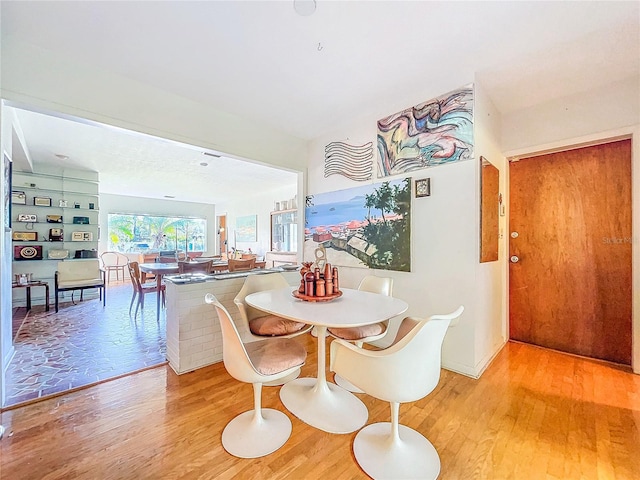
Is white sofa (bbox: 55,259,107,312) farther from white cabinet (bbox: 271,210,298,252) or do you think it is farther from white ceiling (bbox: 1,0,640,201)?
white ceiling (bbox: 1,0,640,201)

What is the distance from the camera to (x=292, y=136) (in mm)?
3717

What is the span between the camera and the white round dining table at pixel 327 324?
1540 mm

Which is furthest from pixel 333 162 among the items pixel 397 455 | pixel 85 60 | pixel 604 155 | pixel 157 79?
pixel 397 455

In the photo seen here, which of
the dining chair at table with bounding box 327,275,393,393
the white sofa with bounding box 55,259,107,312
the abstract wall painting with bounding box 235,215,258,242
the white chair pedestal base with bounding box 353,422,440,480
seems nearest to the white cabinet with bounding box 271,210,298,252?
the abstract wall painting with bounding box 235,215,258,242

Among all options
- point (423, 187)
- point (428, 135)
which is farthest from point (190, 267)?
point (428, 135)

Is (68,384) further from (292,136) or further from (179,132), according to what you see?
(292,136)

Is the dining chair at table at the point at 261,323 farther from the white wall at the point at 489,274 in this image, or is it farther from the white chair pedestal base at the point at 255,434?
the white wall at the point at 489,274

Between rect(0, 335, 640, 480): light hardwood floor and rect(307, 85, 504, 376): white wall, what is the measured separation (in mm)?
329

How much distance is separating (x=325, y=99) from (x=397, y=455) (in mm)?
2993

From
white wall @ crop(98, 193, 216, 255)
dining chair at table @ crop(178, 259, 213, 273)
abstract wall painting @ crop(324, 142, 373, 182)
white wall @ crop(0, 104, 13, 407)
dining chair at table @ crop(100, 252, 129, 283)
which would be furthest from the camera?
white wall @ crop(98, 193, 216, 255)

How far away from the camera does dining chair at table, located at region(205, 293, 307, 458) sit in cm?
145

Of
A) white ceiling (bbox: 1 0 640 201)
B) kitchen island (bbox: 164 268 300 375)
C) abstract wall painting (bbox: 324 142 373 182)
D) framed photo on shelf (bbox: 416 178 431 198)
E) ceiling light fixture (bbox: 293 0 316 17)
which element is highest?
white ceiling (bbox: 1 0 640 201)

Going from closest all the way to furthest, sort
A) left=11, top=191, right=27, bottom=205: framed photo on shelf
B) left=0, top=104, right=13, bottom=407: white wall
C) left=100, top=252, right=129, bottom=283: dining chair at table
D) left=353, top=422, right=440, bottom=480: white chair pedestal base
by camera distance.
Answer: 1. left=353, top=422, right=440, bottom=480: white chair pedestal base
2. left=0, top=104, right=13, bottom=407: white wall
3. left=11, top=191, right=27, bottom=205: framed photo on shelf
4. left=100, top=252, right=129, bottom=283: dining chair at table

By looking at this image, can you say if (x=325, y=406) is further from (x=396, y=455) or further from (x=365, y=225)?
(x=365, y=225)
